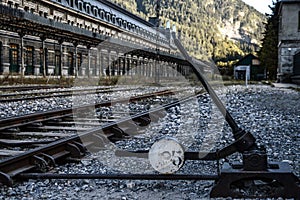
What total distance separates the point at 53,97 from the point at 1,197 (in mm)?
10478

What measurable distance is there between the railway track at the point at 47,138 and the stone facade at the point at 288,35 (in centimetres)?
3560

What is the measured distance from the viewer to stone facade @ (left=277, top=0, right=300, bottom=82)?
41.4 m

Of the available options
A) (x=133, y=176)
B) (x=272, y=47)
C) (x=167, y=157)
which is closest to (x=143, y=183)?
(x=133, y=176)

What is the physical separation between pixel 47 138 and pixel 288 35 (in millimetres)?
40153

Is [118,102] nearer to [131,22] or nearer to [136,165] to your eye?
[136,165]

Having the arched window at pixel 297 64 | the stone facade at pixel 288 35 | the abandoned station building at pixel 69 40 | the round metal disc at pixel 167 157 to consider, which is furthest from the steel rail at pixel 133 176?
the stone facade at pixel 288 35

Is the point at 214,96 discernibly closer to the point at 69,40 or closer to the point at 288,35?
the point at 69,40

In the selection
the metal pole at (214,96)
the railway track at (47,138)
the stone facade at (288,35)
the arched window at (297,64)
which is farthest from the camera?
the stone facade at (288,35)

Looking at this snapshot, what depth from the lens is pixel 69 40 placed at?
28703mm

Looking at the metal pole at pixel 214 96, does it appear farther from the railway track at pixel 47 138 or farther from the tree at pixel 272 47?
the tree at pixel 272 47

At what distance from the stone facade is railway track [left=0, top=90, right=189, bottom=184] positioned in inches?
1402

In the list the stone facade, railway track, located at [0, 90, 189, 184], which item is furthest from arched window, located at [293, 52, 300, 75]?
railway track, located at [0, 90, 189, 184]

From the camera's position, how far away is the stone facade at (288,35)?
136 ft

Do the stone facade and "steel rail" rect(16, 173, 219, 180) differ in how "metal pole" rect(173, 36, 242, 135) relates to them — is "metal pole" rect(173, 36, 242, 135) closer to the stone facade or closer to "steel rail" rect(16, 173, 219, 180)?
"steel rail" rect(16, 173, 219, 180)
